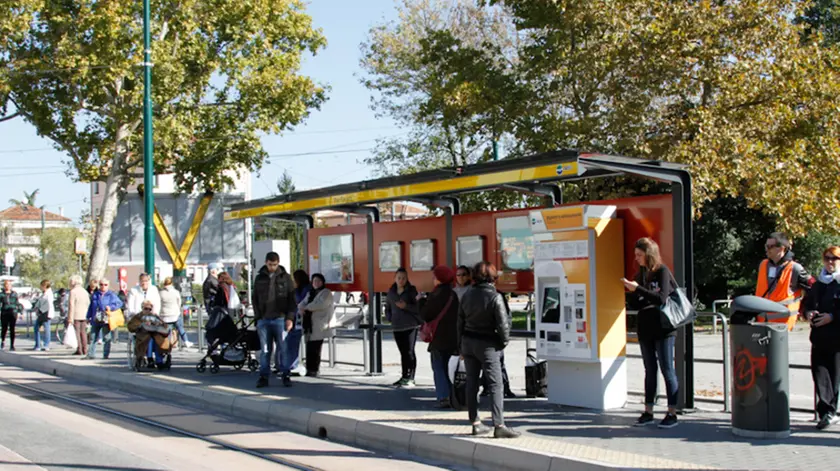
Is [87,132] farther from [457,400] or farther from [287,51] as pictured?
[457,400]

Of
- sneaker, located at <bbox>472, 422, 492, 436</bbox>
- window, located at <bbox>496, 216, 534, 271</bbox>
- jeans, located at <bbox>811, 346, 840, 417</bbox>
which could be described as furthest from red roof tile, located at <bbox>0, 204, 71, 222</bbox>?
jeans, located at <bbox>811, 346, 840, 417</bbox>

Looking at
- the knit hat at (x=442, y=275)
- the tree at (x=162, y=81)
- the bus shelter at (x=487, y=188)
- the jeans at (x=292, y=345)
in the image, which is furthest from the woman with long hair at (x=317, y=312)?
the tree at (x=162, y=81)

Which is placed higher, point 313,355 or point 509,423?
point 313,355

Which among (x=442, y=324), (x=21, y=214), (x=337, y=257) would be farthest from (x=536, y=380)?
(x=21, y=214)

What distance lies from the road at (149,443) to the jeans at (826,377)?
3.60m

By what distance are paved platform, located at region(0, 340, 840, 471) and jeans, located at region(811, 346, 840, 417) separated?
25 centimetres

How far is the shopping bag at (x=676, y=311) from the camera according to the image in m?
9.07

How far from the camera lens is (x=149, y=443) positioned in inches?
388

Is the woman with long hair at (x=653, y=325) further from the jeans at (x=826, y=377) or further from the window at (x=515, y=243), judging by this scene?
the window at (x=515, y=243)

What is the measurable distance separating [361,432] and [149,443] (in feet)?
7.25

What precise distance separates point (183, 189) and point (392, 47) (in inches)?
360

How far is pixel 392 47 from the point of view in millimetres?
32969

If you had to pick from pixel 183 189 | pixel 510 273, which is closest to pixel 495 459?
pixel 510 273

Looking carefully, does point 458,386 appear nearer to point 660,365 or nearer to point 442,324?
point 442,324
